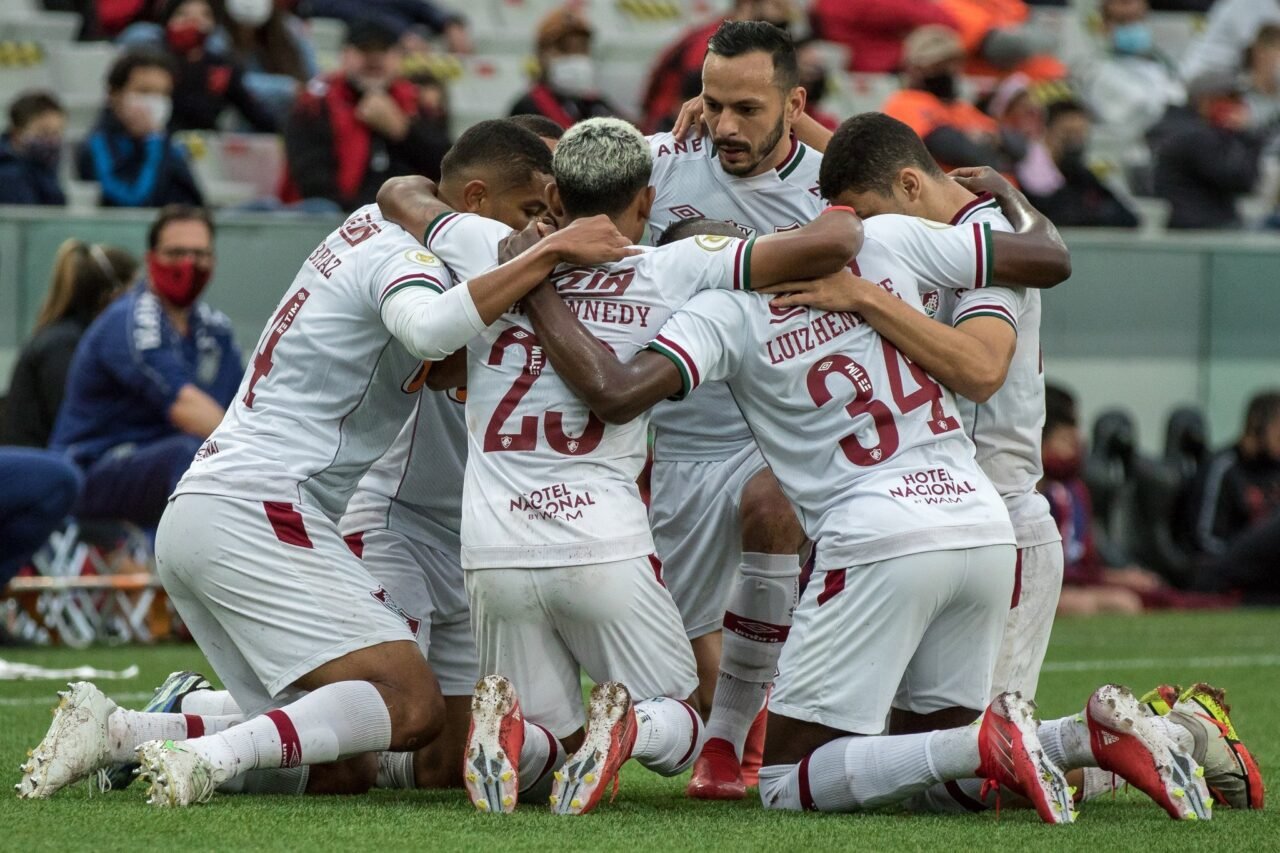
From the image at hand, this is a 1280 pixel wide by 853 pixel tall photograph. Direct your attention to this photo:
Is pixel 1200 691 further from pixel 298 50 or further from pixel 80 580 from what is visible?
pixel 298 50

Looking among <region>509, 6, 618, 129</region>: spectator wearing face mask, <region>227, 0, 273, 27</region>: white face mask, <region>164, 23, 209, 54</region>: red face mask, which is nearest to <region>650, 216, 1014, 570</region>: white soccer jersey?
<region>509, 6, 618, 129</region>: spectator wearing face mask

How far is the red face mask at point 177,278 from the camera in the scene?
962 centimetres

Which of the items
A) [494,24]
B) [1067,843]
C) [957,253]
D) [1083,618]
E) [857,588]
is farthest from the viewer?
[494,24]

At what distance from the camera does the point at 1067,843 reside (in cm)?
442

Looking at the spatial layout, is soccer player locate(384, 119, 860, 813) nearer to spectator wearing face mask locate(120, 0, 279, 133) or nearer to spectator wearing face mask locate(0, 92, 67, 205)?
spectator wearing face mask locate(0, 92, 67, 205)

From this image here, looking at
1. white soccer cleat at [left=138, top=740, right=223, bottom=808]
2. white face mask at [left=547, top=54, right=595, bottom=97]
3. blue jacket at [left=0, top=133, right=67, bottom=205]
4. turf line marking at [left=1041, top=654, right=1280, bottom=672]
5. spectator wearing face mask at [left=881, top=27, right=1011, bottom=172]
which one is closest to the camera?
white soccer cleat at [left=138, top=740, right=223, bottom=808]

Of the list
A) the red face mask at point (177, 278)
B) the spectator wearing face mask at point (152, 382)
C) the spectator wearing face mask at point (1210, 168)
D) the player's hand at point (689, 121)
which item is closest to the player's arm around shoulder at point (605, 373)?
the player's hand at point (689, 121)

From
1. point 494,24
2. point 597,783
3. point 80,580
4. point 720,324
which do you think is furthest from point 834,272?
point 494,24

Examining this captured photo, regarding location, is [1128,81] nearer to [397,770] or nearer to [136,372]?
[136,372]

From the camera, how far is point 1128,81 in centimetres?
1777

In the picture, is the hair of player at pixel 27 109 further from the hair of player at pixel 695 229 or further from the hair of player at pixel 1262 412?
the hair of player at pixel 1262 412

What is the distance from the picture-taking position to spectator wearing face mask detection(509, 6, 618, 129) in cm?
1243

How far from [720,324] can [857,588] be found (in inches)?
28.1

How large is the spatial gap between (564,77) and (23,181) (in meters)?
3.46
